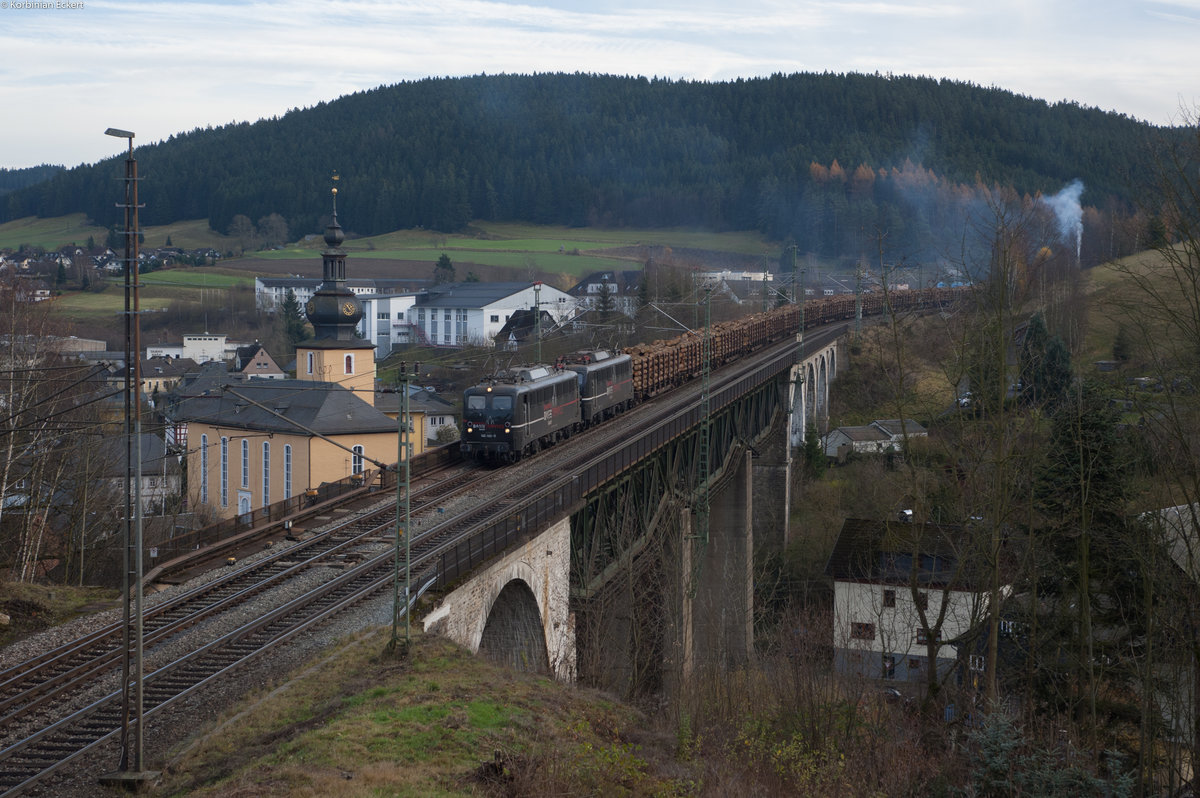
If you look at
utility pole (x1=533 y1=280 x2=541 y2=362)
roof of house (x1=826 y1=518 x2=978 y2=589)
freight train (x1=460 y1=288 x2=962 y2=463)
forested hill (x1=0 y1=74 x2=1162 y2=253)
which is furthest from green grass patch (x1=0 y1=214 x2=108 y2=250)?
roof of house (x1=826 y1=518 x2=978 y2=589)

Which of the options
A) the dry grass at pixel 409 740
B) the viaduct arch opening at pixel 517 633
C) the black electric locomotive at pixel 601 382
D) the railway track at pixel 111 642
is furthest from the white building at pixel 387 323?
the dry grass at pixel 409 740

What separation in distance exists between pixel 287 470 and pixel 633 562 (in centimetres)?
2380

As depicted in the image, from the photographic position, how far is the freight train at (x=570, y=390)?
35.5 m

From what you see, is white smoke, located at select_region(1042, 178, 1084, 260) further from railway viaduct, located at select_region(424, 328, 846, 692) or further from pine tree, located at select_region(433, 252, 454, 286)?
pine tree, located at select_region(433, 252, 454, 286)

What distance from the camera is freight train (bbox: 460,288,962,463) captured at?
35.5 metres

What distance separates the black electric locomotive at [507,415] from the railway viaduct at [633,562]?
3.63 metres

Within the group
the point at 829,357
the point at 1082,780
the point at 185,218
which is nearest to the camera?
the point at 1082,780

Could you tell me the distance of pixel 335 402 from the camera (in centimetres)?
5359

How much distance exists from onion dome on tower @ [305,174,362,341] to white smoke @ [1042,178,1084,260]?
79.0 m

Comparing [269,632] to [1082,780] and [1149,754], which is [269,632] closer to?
[1082,780]

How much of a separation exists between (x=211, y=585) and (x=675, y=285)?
8125 cm

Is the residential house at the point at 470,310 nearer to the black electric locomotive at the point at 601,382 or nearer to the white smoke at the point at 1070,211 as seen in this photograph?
the white smoke at the point at 1070,211

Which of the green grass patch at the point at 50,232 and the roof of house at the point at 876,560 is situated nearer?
the roof of house at the point at 876,560

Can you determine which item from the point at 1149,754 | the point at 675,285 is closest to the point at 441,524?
the point at 1149,754
